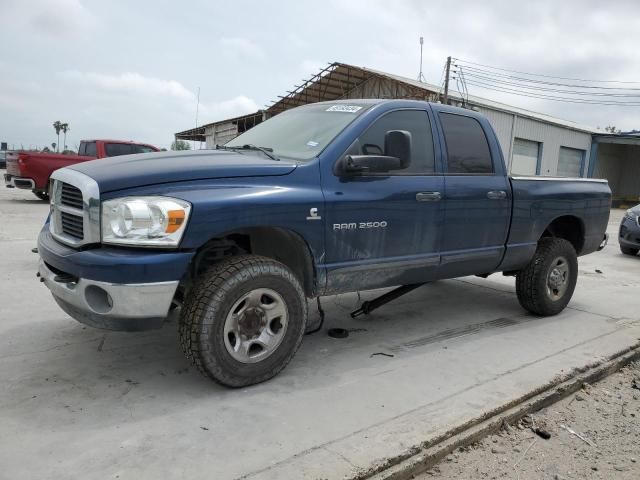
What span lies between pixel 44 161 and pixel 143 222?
39.5 feet

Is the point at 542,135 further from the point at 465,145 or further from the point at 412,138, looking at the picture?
the point at 412,138

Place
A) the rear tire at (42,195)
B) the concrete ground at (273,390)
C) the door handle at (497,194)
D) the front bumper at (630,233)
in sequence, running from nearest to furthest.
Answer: the concrete ground at (273,390) → the door handle at (497,194) → the front bumper at (630,233) → the rear tire at (42,195)

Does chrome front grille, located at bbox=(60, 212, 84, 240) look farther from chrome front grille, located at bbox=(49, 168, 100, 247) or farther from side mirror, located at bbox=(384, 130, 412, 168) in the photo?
side mirror, located at bbox=(384, 130, 412, 168)

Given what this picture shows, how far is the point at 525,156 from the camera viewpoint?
2584 cm

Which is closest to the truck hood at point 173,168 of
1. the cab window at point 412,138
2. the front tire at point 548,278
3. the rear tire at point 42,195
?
the cab window at point 412,138

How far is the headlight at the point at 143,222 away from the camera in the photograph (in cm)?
280

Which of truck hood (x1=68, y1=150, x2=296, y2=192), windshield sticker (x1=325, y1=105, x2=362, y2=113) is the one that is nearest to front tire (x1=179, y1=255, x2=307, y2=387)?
truck hood (x1=68, y1=150, x2=296, y2=192)

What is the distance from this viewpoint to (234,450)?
253 centimetres

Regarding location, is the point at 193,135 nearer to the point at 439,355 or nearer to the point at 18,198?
the point at 18,198

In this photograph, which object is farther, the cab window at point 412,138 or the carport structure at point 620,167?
the carport structure at point 620,167

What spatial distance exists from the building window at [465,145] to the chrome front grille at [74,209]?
2.68 m

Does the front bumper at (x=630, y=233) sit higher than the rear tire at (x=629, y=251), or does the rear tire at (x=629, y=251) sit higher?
the front bumper at (x=630, y=233)

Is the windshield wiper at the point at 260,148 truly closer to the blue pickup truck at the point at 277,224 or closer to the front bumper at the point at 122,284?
the blue pickup truck at the point at 277,224

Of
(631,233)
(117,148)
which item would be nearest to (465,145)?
(631,233)
